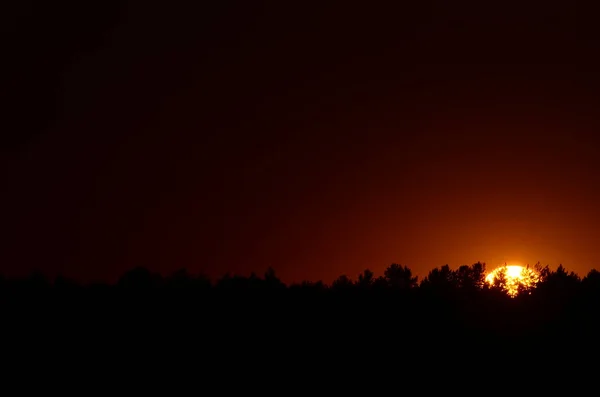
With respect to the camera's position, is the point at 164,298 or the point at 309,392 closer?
the point at 309,392

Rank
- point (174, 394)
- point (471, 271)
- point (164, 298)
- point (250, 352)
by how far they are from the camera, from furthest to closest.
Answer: point (471, 271), point (164, 298), point (250, 352), point (174, 394)

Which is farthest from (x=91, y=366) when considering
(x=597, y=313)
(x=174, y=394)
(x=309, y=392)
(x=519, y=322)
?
(x=597, y=313)

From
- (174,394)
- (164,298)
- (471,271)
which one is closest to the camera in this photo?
(174,394)

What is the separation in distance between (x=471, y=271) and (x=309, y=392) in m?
6.75

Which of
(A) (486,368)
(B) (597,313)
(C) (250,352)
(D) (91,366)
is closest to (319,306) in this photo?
(C) (250,352)

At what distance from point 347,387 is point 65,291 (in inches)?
252

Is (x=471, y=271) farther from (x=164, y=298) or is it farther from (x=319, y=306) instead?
(x=164, y=298)

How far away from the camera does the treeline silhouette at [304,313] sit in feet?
56.0

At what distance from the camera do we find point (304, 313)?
59.5 feet

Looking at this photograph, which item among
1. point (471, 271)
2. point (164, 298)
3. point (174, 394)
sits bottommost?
point (174, 394)

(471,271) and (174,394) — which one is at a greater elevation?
(471,271)

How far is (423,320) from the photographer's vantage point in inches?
724

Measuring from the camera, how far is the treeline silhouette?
17062 mm

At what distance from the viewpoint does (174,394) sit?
15.7 meters
